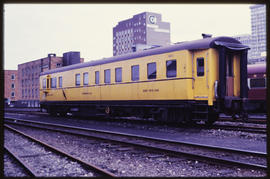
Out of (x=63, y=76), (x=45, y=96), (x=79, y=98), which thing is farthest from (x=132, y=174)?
(x=45, y=96)

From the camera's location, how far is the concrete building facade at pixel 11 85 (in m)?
78.2

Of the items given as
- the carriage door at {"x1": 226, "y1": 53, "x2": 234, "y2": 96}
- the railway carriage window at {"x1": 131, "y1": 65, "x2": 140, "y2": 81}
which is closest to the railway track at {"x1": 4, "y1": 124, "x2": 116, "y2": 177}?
the railway carriage window at {"x1": 131, "y1": 65, "x2": 140, "y2": 81}

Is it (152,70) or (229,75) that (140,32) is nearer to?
(152,70)

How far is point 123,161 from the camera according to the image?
6.89 metres

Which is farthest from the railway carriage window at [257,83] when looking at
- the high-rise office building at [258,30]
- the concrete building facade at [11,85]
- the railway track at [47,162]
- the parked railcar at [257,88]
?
the high-rise office building at [258,30]

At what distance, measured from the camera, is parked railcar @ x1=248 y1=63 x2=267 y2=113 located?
19.1m

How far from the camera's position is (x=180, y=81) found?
12.2 meters

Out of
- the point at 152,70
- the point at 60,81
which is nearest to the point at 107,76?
the point at 152,70

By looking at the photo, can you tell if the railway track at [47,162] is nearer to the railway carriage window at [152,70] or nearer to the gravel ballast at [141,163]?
the gravel ballast at [141,163]

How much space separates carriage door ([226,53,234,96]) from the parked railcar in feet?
25.0

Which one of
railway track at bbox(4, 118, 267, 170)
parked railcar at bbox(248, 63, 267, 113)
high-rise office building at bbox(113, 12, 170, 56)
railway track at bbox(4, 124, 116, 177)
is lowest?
railway track at bbox(4, 124, 116, 177)

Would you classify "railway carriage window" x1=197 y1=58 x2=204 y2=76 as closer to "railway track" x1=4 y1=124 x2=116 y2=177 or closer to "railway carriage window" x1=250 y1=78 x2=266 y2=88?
"railway track" x1=4 y1=124 x2=116 y2=177

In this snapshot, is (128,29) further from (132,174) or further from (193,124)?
(132,174)

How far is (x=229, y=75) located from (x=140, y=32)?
326 feet
